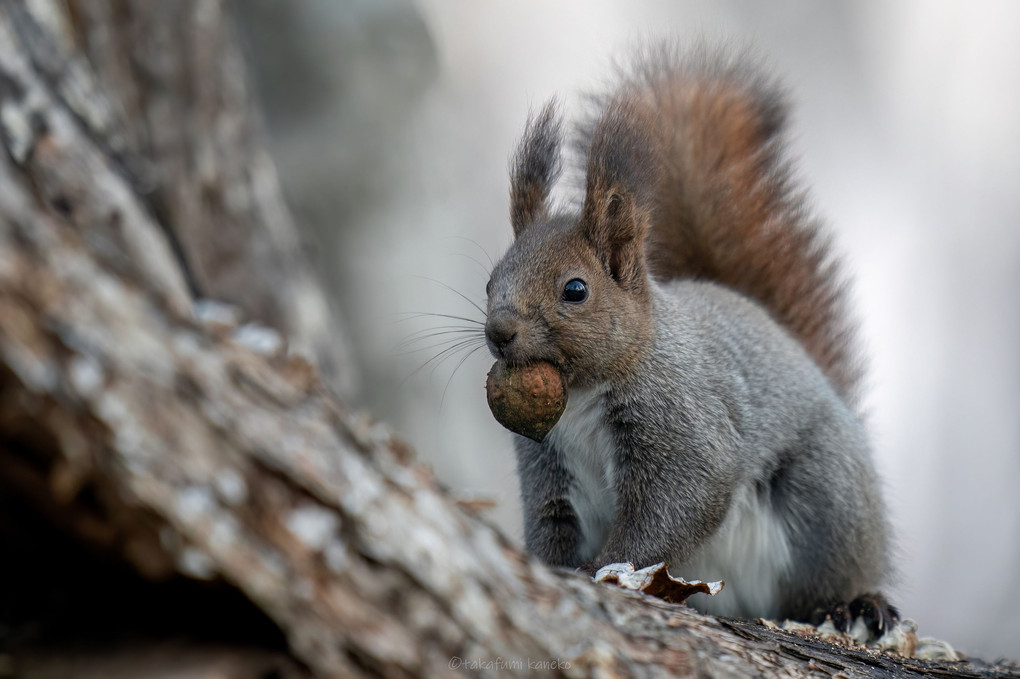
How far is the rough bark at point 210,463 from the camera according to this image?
0.58 m

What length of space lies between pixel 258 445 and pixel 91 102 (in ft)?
1.20

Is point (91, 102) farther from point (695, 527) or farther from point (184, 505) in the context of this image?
point (695, 527)

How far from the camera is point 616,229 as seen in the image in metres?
1.39

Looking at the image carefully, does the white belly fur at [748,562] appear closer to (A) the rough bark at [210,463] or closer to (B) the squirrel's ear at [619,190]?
(B) the squirrel's ear at [619,190]

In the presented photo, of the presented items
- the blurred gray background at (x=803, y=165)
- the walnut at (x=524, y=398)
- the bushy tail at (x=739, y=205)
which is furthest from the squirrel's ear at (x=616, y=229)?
the blurred gray background at (x=803, y=165)

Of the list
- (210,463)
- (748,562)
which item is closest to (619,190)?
(748,562)

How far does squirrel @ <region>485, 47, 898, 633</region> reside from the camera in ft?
4.48

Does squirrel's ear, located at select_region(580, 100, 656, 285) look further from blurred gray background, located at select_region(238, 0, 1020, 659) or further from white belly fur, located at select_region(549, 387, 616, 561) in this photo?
blurred gray background, located at select_region(238, 0, 1020, 659)

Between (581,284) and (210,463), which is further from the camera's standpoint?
(581,284)

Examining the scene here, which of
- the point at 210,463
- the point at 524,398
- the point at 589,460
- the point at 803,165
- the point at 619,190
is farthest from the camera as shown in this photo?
the point at 803,165

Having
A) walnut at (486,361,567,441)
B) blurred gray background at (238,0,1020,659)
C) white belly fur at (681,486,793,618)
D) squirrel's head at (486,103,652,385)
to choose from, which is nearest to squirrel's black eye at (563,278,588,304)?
squirrel's head at (486,103,652,385)

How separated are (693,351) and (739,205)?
0.48 metres

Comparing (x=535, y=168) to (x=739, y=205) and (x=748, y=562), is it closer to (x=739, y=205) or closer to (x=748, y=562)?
(x=739, y=205)

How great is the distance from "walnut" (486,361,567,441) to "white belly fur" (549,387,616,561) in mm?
123
